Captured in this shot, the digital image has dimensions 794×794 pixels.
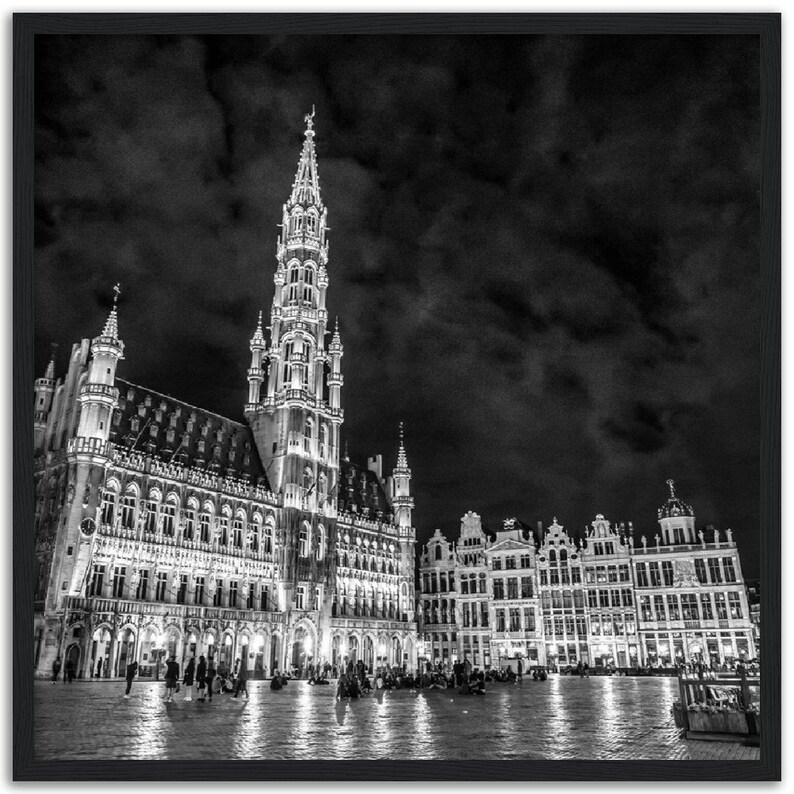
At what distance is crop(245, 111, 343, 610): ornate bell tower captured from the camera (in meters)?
32.8

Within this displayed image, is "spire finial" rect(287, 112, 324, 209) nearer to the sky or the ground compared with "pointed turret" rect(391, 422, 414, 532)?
nearer to the sky

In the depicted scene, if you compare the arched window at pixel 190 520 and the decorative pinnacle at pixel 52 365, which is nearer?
the decorative pinnacle at pixel 52 365

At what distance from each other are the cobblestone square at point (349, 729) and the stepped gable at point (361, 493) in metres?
23.3

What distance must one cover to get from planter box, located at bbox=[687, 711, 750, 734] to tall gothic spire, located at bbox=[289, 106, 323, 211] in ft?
39.9

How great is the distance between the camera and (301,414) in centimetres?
3569

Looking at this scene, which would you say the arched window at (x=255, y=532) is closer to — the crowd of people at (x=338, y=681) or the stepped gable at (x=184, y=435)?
the stepped gable at (x=184, y=435)

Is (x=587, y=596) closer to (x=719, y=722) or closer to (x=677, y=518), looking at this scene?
(x=677, y=518)

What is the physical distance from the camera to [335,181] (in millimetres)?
16156

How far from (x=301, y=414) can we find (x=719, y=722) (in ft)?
90.0

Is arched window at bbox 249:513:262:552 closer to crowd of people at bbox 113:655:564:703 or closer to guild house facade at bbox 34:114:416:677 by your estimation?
guild house facade at bbox 34:114:416:677

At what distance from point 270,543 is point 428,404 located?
677 inches

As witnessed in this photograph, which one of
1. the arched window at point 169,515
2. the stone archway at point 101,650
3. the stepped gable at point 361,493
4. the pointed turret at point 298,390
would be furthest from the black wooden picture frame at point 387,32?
the stepped gable at point 361,493

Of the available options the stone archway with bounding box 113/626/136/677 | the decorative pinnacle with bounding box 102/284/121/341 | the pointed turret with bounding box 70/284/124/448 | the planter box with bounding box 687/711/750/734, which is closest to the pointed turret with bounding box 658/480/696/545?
the planter box with bounding box 687/711/750/734

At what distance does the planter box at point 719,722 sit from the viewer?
1020 cm
